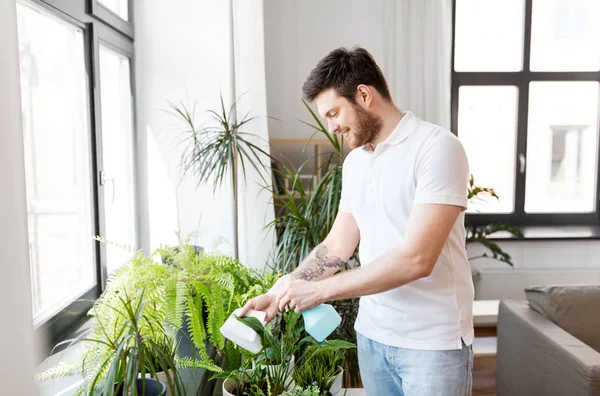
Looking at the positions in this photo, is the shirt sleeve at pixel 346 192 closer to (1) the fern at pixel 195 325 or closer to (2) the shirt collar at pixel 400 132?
(2) the shirt collar at pixel 400 132

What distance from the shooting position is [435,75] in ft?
13.5

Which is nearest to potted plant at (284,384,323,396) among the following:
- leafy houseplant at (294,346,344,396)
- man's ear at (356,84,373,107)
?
leafy houseplant at (294,346,344,396)

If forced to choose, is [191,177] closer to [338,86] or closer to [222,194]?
[222,194]

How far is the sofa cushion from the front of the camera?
2.63m

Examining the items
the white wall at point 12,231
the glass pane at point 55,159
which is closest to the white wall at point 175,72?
the glass pane at point 55,159

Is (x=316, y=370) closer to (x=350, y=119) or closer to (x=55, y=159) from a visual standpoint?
(x=350, y=119)

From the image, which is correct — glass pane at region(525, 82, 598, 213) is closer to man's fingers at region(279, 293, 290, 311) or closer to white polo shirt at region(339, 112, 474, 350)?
white polo shirt at region(339, 112, 474, 350)

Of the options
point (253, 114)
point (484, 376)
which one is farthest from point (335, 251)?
point (484, 376)

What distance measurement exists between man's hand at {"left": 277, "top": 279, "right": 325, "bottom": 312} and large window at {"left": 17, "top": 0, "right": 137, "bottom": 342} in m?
0.91

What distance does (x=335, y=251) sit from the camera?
1.81m

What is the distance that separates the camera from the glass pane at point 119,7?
272cm

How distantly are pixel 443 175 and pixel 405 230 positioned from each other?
20cm

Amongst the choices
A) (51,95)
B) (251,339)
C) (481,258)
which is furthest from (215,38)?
(481,258)

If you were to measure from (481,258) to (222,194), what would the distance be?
2315 millimetres
